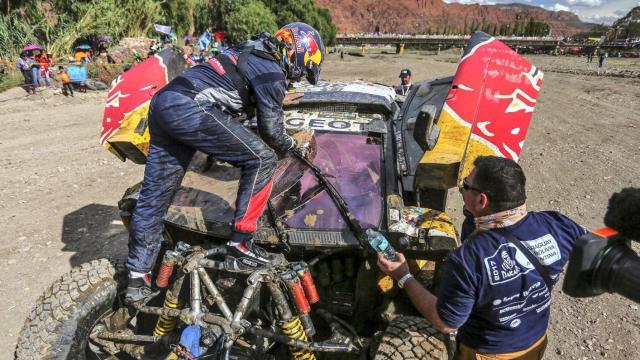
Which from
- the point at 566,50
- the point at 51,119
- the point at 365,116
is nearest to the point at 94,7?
the point at 51,119

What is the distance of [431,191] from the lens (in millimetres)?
3691

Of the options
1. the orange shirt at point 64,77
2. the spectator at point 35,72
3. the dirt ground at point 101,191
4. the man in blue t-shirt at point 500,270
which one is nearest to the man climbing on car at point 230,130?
the man in blue t-shirt at point 500,270

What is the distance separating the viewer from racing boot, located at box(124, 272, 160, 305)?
275 cm

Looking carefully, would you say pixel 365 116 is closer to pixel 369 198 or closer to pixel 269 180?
pixel 369 198

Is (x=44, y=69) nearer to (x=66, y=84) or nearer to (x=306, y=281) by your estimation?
(x=66, y=84)

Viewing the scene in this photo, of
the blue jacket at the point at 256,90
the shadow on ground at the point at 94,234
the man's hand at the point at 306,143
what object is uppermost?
the blue jacket at the point at 256,90

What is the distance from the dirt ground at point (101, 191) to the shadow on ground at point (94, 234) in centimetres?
1

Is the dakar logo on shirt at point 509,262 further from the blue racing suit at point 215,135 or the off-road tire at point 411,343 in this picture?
the blue racing suit at point 215,135

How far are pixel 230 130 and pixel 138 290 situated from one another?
1229 mm

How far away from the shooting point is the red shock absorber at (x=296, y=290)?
2465mm

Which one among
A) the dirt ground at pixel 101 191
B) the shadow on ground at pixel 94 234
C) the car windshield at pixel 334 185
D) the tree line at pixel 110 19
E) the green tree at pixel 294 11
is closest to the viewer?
the car windshield at pixel 334 185

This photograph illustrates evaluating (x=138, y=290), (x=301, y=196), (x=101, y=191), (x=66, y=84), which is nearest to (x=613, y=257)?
(x=301, y=196)

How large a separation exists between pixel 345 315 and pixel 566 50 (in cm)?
5898

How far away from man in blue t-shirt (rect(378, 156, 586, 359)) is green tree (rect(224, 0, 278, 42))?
3409 centimetres
